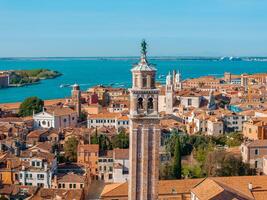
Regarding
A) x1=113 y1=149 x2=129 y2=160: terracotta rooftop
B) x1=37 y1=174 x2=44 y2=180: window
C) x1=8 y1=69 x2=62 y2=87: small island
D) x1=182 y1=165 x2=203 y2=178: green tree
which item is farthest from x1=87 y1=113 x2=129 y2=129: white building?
x1=8 y1=69 x2=62 y2=87: small island

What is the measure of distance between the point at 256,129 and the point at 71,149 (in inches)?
395

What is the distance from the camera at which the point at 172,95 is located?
40.7 m

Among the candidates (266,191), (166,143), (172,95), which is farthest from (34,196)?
(172,95)

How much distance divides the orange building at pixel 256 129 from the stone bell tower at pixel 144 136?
16.5 metres

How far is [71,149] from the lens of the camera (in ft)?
83.1

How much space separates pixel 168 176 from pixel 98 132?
9685mm

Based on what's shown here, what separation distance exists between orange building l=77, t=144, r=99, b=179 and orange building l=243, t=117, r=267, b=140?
918cm

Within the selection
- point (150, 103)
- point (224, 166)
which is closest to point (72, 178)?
point (224, 166)

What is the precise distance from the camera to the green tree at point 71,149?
2486 cm

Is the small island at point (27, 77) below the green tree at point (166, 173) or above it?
above

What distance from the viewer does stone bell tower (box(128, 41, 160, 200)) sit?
12.2m

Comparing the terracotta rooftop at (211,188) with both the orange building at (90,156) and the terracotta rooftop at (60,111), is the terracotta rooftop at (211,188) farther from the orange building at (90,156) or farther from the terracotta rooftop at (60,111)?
the terracotta rooftop at (60,111)

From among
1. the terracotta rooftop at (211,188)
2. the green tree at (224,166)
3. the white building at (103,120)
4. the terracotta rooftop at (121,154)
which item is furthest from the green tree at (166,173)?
the white building at (103,120)

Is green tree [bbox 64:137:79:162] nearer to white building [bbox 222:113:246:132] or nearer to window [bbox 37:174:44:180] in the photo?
window [bbox 37:174:44:180]
